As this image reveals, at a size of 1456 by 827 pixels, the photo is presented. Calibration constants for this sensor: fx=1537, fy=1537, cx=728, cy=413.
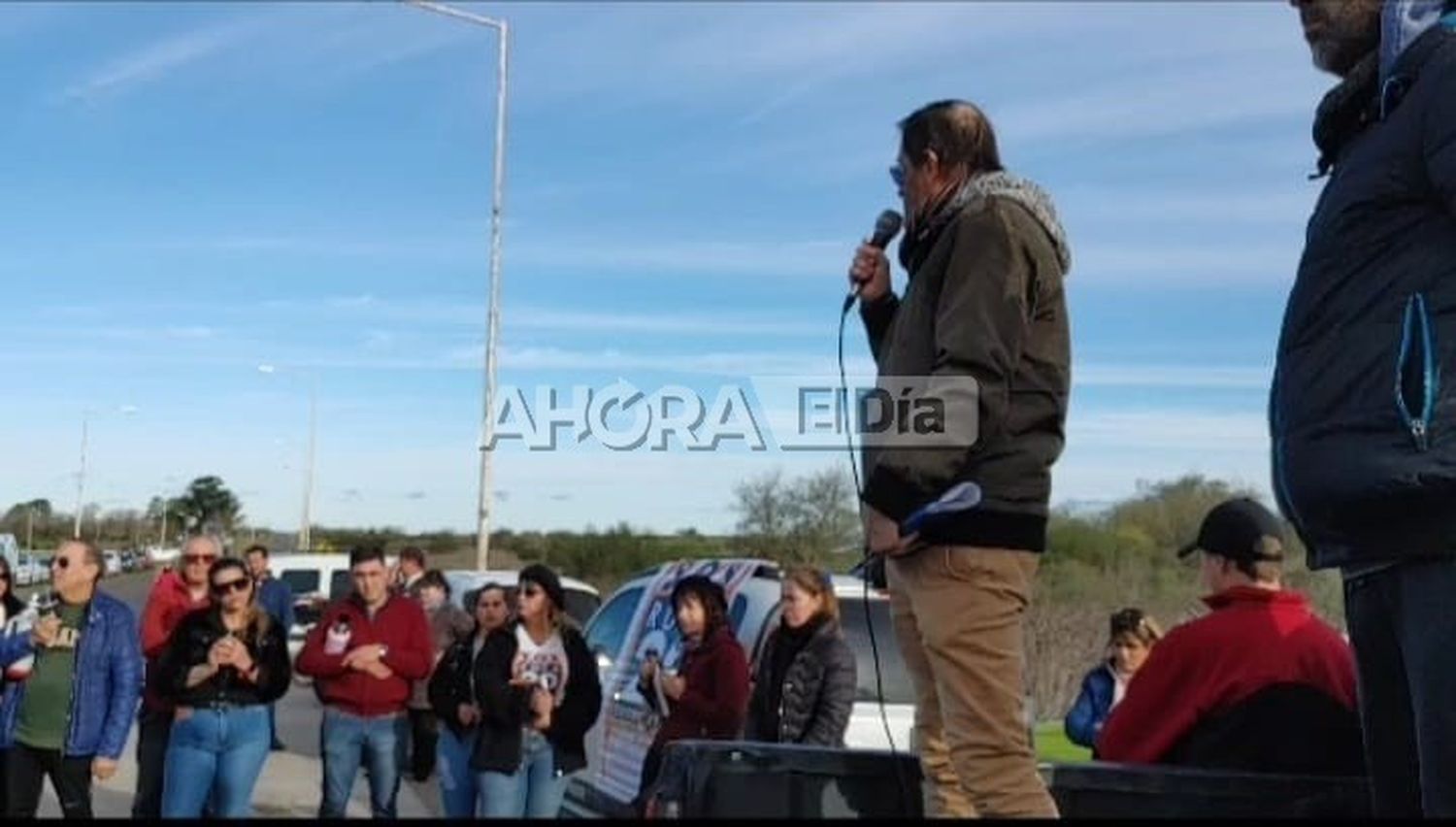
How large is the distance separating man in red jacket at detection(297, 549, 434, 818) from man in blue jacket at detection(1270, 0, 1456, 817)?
7.03 metres

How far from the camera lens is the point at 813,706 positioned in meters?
6.71

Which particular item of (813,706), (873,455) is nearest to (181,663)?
(813,706)

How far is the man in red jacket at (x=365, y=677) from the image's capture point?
8.82 metres

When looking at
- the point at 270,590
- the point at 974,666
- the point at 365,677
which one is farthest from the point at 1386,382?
the point at 270,590

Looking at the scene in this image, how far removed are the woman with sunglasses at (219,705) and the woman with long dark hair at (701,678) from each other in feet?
6.79

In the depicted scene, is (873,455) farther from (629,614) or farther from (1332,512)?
(629,614)

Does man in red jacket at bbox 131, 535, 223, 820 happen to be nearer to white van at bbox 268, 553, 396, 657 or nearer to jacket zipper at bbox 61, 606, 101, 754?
jacket zipper at bbox 61, 606, 101, 754

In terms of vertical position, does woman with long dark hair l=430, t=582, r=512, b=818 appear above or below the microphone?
below

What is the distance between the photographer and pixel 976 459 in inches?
129

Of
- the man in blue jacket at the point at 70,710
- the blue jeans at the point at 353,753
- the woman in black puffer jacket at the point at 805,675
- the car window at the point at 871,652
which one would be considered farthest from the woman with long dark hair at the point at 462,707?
the car window at the point at 871,652

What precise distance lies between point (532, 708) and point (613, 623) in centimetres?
239

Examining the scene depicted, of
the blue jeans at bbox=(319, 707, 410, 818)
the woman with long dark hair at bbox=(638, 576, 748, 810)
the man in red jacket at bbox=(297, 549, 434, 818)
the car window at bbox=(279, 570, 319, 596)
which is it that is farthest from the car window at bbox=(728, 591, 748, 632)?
the car window at bbox=(279, 570, 319, 596)

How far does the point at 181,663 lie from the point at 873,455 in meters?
5.74

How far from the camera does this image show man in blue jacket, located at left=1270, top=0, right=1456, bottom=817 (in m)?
2.28
